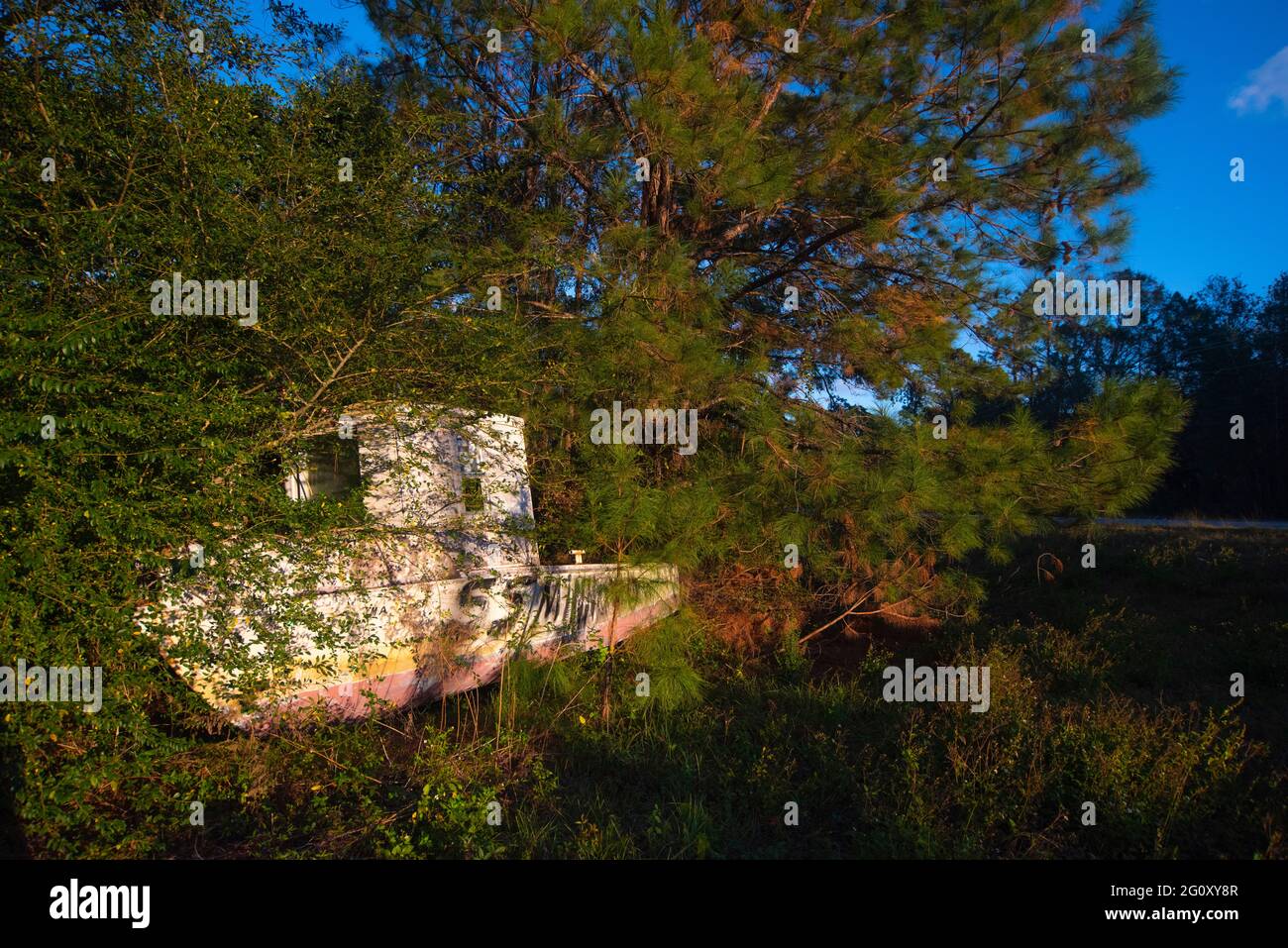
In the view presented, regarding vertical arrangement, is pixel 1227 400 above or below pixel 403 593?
above

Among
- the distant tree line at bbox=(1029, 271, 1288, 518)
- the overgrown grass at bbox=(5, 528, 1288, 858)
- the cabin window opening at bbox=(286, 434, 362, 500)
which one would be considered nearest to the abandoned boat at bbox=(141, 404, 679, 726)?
the cabin window opening at bbox=(286, 434, 362, 500)

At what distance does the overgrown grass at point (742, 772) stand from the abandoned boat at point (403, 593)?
285 mm

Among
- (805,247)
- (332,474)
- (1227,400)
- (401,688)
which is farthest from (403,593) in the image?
(1227,400)

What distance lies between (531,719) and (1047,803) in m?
3.38

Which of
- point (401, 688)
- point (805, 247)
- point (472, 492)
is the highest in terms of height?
point (805, 247)

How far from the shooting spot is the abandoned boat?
3740 millimetres

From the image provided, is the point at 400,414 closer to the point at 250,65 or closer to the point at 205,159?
the point at 205,159

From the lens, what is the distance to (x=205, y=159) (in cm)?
381

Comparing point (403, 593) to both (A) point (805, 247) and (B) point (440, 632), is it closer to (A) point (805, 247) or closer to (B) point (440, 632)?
(B) point (440, 632)

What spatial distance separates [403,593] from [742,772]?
2485mm

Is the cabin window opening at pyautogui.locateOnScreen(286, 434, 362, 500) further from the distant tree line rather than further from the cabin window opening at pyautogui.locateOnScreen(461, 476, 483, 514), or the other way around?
the distant tree line

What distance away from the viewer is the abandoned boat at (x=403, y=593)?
3740 mm

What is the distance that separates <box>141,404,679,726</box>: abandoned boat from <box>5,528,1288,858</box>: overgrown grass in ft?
0.94

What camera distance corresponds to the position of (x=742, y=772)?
447cm
